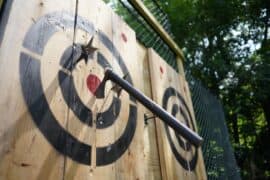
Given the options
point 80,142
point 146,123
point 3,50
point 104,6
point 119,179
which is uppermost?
point 104,6

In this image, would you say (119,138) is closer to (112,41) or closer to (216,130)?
(112,41)

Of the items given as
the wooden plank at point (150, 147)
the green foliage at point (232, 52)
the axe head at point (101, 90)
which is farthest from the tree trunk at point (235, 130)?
the axe head at point (101, 90)

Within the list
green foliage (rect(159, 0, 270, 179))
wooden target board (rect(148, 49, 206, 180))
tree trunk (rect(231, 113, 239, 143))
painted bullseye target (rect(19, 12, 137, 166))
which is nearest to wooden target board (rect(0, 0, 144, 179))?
painted bullseye target (rect(19, 12, 137, 166))

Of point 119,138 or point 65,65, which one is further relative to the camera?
point 119,138

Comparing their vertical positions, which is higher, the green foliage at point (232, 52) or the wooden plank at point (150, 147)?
the green foliage at point (232, 52)

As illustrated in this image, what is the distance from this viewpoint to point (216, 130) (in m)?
2.59

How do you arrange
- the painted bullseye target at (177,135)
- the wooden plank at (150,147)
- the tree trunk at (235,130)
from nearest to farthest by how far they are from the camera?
the wooden plank at (150,147) < the painted bullseye target at (177,135) < the tree trunk at (235,130)

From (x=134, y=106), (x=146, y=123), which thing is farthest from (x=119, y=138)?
(x=146, y=123)

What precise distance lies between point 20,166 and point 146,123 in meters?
0.85

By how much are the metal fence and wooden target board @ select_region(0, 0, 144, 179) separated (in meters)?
0.76

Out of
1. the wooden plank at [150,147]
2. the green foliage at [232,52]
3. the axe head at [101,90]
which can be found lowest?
the wooden plank at [150,147]

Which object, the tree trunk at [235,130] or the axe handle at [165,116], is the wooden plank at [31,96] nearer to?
the axe handle at [165,116]

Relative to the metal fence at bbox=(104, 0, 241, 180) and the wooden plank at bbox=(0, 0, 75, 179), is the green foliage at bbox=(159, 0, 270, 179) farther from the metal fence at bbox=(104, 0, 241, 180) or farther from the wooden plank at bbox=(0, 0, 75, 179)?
the wooden plank at bbox=(0, 0, 75, 179)

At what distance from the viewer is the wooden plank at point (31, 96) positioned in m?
0.70
